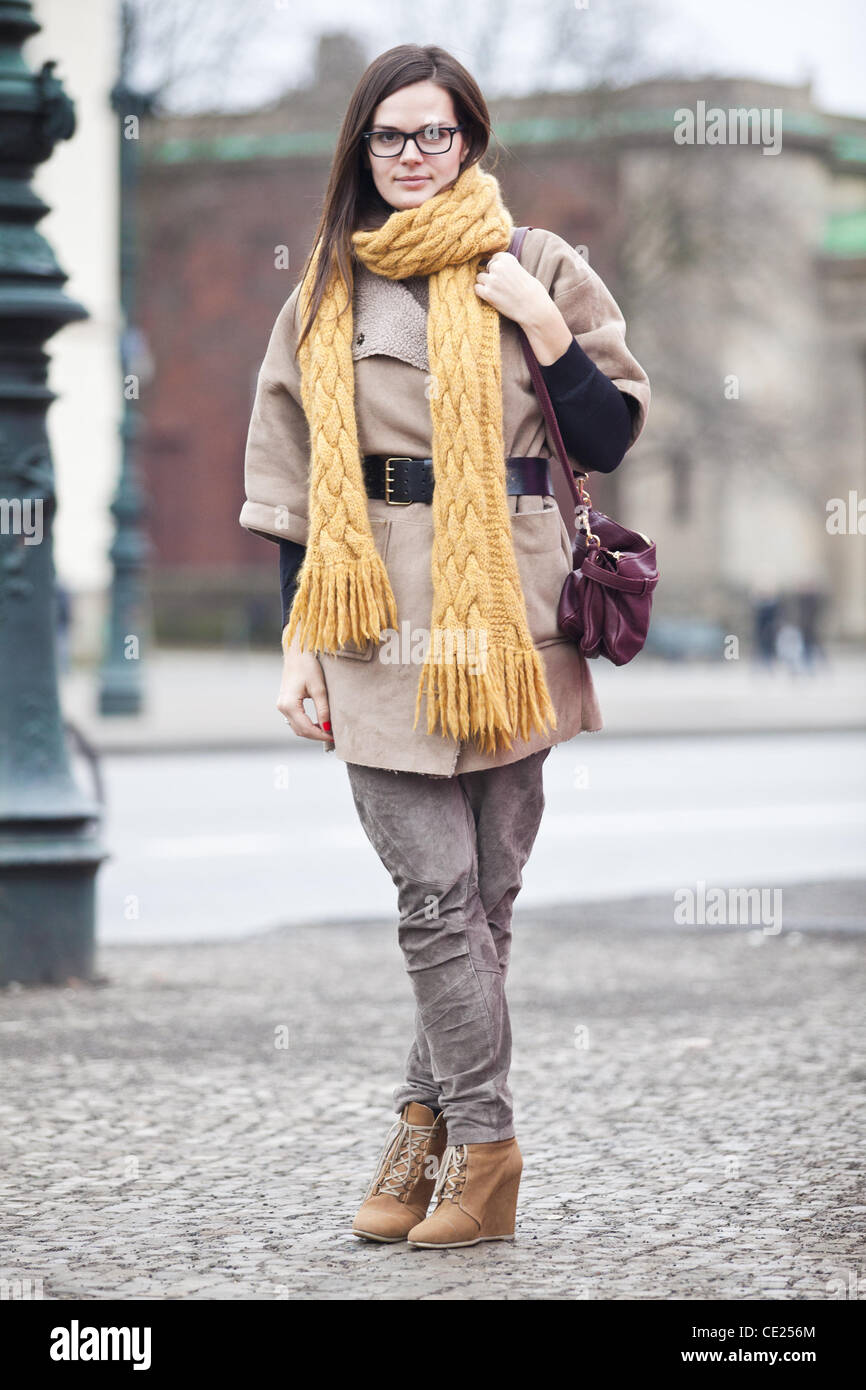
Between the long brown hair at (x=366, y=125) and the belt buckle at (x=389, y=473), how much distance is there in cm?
27

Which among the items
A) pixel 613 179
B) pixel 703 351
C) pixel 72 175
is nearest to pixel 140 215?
pixel 72 175

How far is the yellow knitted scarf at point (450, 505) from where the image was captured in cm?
364

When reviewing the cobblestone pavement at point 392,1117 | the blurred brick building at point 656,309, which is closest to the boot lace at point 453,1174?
the cobblestone pavement at point 392,1117

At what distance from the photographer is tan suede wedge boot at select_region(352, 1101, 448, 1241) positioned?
384cm

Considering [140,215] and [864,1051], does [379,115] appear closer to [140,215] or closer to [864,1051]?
[864,1051]

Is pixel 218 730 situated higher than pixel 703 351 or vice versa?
pixel 703 351

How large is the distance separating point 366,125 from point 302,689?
3.34 ft

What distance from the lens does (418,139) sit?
12.3 feet

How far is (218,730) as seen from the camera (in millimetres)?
19688

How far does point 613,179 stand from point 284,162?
31.9 feet

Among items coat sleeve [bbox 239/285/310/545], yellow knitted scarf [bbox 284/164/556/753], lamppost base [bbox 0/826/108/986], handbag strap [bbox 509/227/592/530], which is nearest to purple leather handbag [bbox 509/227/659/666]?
handbag strap [bbox 509/227/592/530]

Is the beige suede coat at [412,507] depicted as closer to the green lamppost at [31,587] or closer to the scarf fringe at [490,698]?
the scarf fringe at [490,698]

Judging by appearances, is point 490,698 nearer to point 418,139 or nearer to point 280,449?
point 280,449

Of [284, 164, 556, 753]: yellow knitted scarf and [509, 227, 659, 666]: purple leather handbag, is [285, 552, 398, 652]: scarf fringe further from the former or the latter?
[509, 227, 659, 666]: purple leather handbag
